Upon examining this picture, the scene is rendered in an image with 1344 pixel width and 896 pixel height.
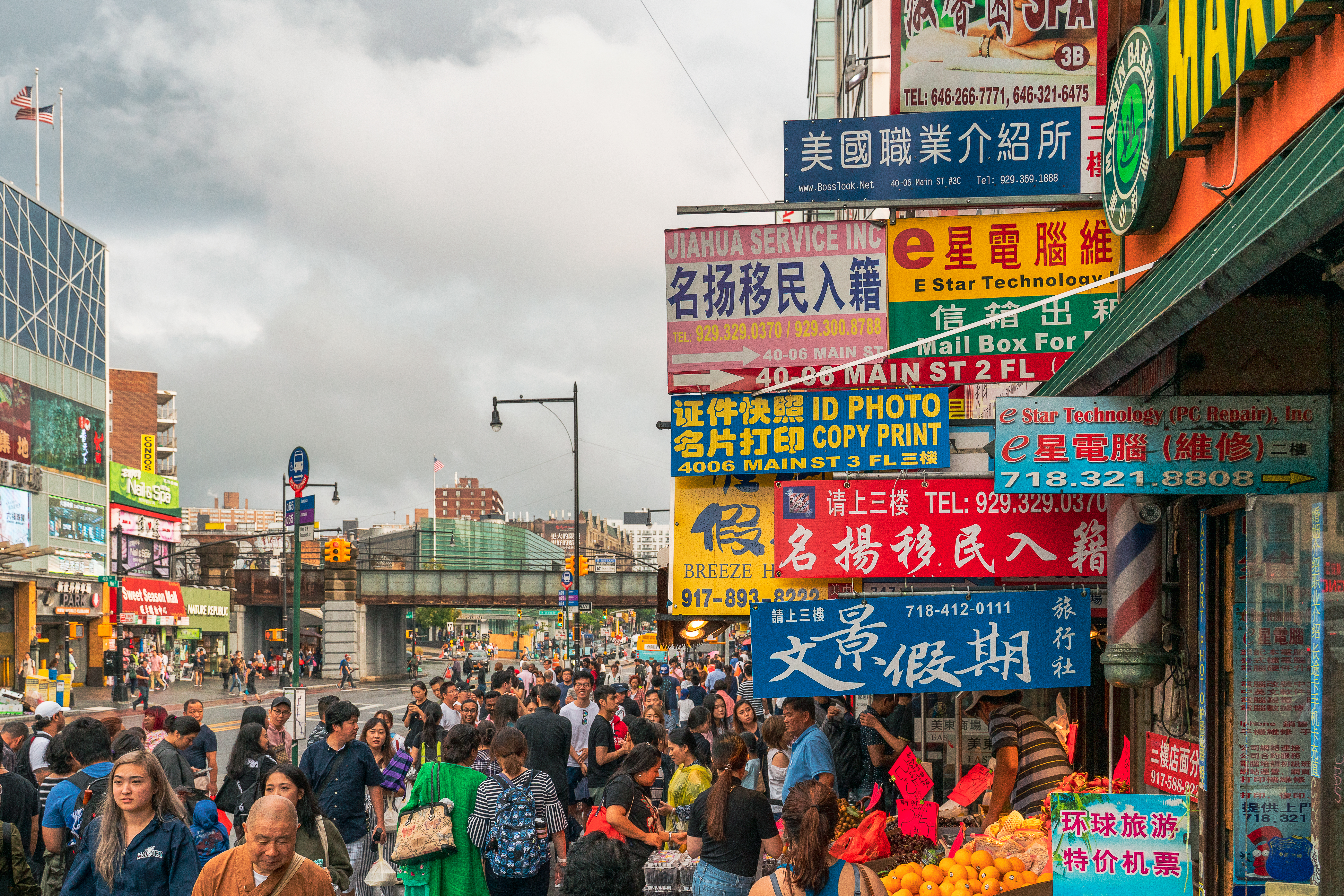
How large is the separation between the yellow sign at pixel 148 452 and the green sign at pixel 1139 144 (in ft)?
266

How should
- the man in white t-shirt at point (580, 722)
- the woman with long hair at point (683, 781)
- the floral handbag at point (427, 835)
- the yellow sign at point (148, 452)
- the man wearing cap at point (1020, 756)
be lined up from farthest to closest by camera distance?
1. the yellow sign at point (148, 452)
2. the man in white t-shirt at point (580, 722)
3. the woman with long hair at point (683, 781)
4. the man wearing cap at point (1020, 756)
5. the floral handbag at point (427, 835)

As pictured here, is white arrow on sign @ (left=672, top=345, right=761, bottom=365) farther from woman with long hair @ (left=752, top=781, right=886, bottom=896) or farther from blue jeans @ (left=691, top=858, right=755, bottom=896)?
woman with long hair @ (left=752, top=781, right=886, bottom=896)

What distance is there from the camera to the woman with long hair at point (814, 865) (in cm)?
526

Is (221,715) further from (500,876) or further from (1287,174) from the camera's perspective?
(1287,174)

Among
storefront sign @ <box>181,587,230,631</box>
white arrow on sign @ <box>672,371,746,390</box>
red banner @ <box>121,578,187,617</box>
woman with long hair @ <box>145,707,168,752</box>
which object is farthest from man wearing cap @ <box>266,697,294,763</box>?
storefront sign @ <box>181,587,230,631</box>

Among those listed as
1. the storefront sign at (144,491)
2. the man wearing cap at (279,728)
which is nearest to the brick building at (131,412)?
the storefront sign at (144,491)

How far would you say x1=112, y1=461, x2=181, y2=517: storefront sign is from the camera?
70062mm

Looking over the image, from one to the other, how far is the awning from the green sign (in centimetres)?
60

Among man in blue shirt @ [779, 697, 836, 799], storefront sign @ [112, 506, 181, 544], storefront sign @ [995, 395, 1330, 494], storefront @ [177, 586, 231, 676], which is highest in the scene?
storefront sign @ [995, 395, 1330, 494]

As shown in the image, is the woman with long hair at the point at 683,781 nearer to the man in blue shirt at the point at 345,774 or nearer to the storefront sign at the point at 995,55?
the man in blue shirt at the point at 345,774

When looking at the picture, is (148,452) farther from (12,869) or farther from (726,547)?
(12,869)

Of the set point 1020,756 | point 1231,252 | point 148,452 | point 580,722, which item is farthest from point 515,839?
point 148,452

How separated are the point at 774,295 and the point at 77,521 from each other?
51.8 m

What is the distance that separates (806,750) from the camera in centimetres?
911
